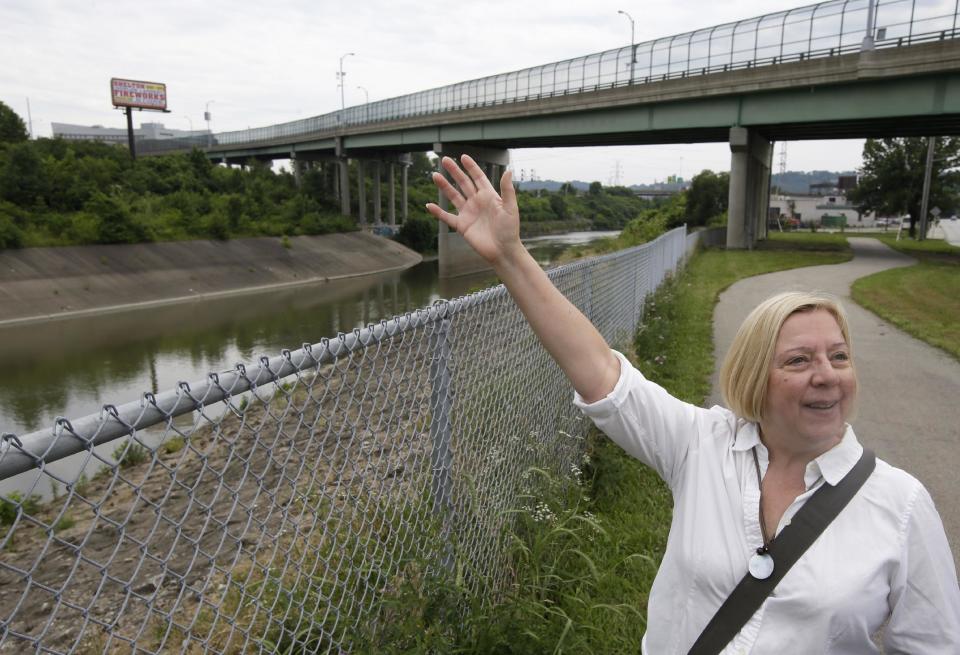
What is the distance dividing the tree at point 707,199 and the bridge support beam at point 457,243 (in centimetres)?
1966

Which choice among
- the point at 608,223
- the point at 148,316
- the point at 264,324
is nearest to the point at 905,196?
the point at 264,324

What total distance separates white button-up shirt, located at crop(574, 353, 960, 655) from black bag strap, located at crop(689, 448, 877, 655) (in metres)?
0.02

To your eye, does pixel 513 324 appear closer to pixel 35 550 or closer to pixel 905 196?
pixel 35 550

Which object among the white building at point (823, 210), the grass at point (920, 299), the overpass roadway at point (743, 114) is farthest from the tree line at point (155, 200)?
the white building at point (823, 210)

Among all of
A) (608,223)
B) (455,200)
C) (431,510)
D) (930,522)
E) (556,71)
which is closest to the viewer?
(930,522)

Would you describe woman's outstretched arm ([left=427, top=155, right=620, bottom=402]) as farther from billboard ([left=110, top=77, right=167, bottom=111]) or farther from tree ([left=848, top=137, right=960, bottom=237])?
billboard ([left=110, top=77, right=167, bottom=111])

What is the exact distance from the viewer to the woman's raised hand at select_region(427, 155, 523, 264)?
2039 mm

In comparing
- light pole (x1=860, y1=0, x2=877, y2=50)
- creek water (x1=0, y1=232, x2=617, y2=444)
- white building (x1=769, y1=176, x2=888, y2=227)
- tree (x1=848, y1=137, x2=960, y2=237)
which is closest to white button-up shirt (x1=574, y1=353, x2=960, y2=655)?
creek water (x1=0, y1=232, x2=617, y2=444)

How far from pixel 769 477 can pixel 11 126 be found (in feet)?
196

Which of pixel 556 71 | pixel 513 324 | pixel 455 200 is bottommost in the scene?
pixel 513 324

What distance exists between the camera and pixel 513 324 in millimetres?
4395

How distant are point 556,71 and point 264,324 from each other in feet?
71.2

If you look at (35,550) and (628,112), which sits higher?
(628,112)

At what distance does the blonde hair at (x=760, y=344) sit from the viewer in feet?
5.98
